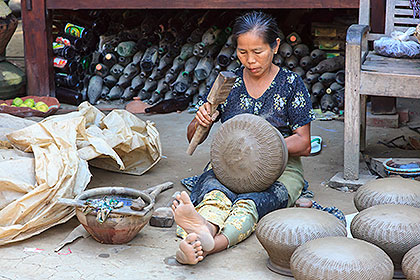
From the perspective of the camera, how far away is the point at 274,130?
131 inches

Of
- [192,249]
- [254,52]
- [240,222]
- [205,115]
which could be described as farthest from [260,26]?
[192,249]

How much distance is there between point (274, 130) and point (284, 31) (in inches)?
137

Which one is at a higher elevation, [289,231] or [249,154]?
[249,154]

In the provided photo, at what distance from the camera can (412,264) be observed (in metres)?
2.54

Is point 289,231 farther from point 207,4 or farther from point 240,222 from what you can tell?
point 207,4

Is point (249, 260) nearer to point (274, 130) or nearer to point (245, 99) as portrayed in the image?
point (274, 130)

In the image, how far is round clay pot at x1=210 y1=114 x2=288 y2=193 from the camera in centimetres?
330

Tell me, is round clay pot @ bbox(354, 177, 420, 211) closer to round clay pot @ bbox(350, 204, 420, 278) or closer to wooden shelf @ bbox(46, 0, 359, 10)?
round clay pot @ bbox(350, 204, 420, 278)

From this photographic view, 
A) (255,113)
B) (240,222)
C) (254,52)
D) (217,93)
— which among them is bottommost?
(240,222)

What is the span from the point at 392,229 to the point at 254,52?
126 centimetres

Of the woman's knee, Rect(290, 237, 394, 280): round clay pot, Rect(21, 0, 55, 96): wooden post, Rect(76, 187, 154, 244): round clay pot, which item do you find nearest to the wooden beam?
Rect(21, 0, 55, 96): wooden post

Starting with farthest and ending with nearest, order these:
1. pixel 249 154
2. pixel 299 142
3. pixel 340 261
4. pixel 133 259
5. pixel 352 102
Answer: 1. pixel 352 102
2. pixel 299 142
3. pixel 249 154
4. pixel 133 259
5. pixel 340 261

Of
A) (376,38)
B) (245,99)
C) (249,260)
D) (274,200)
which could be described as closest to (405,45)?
(376,38)

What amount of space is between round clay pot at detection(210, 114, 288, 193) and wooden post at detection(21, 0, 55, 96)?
340 cm
